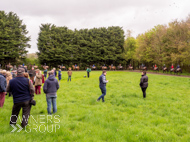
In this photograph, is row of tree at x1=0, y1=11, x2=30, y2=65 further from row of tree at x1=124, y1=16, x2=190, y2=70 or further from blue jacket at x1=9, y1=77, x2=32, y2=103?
blue jacket at x1=9, y1=77, x2=32, y2=103

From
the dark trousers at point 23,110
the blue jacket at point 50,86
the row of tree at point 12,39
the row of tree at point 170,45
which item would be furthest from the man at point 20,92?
the row of tree at point 12,39

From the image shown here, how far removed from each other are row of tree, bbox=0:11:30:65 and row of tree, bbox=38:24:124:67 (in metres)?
4.91

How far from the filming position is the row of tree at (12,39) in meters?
37.5

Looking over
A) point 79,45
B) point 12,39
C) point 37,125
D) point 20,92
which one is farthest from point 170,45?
point 12,39

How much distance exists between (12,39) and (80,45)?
19.5 m

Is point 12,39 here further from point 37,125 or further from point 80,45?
point 37,125

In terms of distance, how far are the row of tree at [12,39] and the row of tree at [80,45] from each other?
491 centimetres

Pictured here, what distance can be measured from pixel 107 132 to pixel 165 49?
29778mm

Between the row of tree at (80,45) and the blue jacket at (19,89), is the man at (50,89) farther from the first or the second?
the row of tree at (80,45)

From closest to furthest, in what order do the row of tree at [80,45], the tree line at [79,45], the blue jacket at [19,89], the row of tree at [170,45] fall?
1. the blue jacket at [19,89]
2. the row of tree at [170,45]
3. the tree line at [79,45]
4. the row of tree at [80,45]

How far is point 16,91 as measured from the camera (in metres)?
4.66

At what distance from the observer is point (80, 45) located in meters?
48.1

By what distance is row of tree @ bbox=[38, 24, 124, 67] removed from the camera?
4480 centimetres

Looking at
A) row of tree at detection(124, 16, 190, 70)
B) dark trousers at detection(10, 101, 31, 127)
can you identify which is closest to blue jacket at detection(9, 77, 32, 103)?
dark trousers at detection(10, 101, 31, 127)
